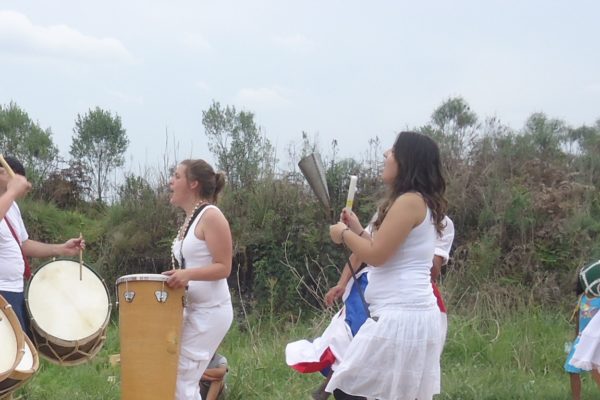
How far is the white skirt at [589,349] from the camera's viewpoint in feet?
16.3

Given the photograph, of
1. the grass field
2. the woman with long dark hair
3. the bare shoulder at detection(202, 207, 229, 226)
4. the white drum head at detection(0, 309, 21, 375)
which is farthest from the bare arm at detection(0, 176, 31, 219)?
the grass field

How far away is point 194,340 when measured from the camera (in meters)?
4.30

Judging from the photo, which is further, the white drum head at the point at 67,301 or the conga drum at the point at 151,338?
the white drum head at the point at 67,301

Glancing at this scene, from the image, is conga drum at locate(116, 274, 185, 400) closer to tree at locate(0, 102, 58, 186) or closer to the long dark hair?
the long dark hair

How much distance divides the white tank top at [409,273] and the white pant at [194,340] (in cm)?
114

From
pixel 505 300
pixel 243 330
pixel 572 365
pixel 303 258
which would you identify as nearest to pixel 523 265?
pixel 505 300

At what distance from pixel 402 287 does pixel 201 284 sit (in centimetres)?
133

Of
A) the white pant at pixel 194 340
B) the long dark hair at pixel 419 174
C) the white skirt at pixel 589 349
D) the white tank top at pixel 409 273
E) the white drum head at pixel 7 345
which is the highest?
the long dark hair at pixel 419 174

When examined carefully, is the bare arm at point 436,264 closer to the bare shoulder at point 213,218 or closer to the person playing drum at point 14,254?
the bare shoulder at point 213,218

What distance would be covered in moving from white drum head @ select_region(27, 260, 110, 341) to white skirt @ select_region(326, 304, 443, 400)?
1.71 meters

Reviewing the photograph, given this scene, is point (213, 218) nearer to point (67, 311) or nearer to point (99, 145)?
point (67, 311)

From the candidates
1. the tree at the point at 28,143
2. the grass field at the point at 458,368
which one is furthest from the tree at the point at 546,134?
the tree at the point at 28,143

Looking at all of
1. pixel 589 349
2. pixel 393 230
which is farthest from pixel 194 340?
pixel 589 349

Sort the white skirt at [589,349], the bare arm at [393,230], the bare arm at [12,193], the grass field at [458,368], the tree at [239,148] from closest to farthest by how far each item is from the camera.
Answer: the bare arm at [393,230] < the bare arm at [12,193] < the white skirt at [589,349] < the grass field at [458,368] < the tree at [239,148]
